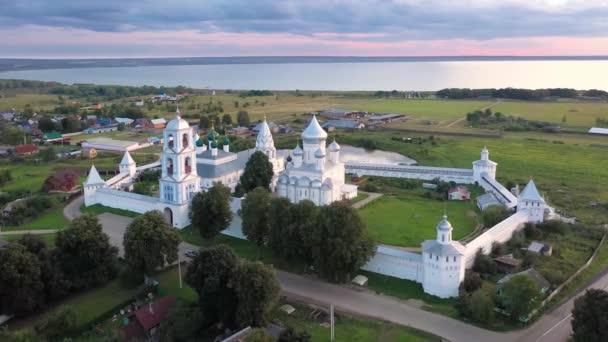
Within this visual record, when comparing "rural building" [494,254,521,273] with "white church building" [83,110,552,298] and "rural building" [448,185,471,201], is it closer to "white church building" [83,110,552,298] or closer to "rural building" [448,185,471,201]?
"white church building" [83,110,552,298]

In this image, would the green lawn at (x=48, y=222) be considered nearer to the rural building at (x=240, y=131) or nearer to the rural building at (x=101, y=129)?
the rural building at (x=240, y=131)

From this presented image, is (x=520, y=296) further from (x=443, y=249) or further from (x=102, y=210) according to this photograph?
(x=102, y=210)

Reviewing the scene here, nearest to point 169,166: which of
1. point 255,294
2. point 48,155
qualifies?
point 255,294

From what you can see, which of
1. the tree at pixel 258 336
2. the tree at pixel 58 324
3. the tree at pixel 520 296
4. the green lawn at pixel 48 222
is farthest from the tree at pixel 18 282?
the tree at pixel 520 296

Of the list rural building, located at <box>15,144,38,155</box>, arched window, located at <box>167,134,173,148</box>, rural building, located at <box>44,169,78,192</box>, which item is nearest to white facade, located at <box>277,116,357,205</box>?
arched window, located at <box>167,134,173,148</box>

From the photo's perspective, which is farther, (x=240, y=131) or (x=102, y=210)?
(x=240, y=131)

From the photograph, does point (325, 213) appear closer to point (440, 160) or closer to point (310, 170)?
point (310, 170)
